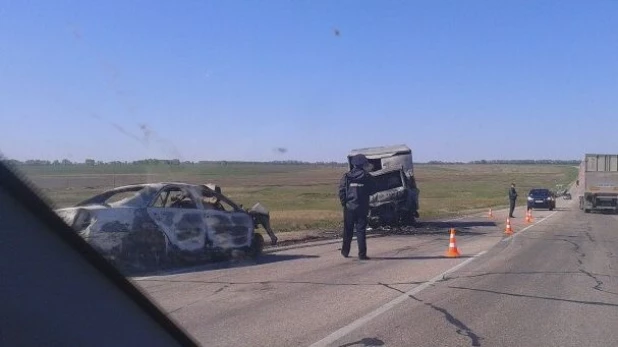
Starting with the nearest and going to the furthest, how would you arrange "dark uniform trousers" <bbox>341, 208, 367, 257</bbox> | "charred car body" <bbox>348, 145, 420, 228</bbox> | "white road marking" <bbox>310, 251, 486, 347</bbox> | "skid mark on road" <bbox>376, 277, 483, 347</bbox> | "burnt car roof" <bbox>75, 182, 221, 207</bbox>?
1. "white road marking" <bbox>310, 251, 486, 347</bbox>
2. "skid mark on road" <bbox>376, 277, 483, 347</bbox>
3. "burnt car roof" <bbox>75, 182, 221, 207</bbox>
4. "dark uniform trousers" <bbox>341, 208, 367, 257</bbox>
5. "charred car body" <bbox>348, 145, 420, 228</bbox>

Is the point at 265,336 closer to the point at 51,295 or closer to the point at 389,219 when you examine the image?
the point at 51,295

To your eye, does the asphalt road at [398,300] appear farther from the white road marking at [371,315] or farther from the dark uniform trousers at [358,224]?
the dark uniform trousers at [358,224]

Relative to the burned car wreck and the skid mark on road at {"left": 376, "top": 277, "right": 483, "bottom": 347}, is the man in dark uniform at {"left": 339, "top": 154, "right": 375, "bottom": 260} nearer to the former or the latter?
the burned car wreck

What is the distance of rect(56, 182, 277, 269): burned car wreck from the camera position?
404 inches

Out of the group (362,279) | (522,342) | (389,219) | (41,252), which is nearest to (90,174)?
(362,279)

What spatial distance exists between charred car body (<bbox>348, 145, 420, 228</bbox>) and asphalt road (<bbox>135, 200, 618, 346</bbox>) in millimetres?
8172

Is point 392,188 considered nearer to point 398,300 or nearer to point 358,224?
point 358,224

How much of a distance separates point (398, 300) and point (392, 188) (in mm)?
14968

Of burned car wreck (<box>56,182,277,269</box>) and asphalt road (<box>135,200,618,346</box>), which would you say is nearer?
asphalt road (<box>135,200,618,346</box>)

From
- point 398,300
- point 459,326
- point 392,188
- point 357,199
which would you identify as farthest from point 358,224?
point 392,188

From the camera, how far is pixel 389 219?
23094mm

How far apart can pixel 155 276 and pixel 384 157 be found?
50.5ft

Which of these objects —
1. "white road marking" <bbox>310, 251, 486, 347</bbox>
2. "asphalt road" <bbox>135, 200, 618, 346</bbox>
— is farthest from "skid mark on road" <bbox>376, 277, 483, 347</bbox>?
"white road marking" <bbox>310, 251, 486, 347</bbox>

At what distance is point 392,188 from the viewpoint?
2353cm
